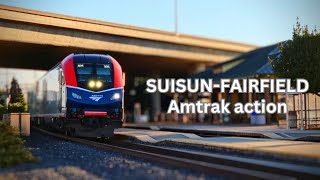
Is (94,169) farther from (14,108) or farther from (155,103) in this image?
(155,103)

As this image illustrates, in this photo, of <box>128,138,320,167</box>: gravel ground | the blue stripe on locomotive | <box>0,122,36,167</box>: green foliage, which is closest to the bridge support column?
the blue stripe on locomotive

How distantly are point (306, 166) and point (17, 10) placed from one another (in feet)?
94.0

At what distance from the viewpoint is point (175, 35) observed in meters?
49.3

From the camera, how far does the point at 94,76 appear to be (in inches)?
857

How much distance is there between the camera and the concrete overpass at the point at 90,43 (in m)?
34.5

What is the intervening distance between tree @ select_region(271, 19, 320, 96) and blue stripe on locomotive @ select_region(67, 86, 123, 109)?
420 inches

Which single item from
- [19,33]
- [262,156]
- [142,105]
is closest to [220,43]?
[142,105]

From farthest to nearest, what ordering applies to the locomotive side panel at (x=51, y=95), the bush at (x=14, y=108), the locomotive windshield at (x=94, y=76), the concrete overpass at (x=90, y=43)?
the concrete overpass at (x=90, y=43), the bush at (x=14, y=108), the locomotive side panel at (x=51, y=95), the locomotive windshield at (x=94, y=76)

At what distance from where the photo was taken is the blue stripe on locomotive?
21062 millimetres

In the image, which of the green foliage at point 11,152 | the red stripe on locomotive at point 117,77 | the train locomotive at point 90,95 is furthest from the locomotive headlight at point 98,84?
the green foliage at point 11,152

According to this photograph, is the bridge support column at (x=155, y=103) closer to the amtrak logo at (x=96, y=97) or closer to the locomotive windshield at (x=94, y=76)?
the locomotive windshield at (x=94, y=76)

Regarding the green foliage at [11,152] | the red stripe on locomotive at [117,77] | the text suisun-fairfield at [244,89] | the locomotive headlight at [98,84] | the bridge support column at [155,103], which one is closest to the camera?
the green foliage at [11,152]

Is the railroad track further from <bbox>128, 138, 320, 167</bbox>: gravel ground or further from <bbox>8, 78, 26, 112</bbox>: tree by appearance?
<bbox>8, 78, 26, 112</bbox>: tree

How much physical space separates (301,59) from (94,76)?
1168cm
